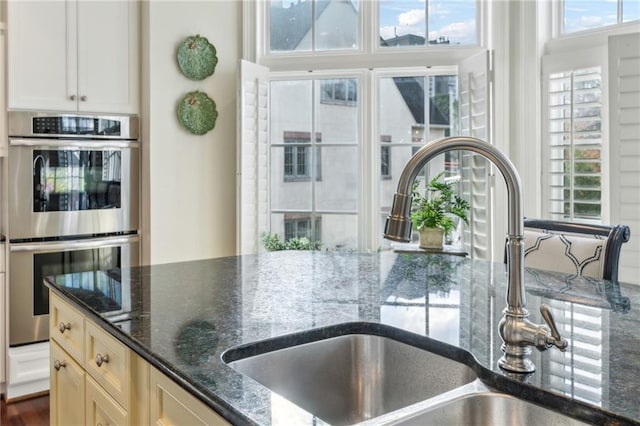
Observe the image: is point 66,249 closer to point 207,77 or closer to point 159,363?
point 207,77

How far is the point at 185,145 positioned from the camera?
369 cm

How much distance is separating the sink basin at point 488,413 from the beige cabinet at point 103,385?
37 cm

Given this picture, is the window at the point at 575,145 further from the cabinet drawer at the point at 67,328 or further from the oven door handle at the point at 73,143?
the cabinet drawer at the point at 67,328

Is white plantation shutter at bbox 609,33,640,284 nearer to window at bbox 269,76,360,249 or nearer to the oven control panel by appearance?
window at bbox 269,76,360,249

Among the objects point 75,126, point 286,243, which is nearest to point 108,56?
point 75,126

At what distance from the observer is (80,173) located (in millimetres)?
3297

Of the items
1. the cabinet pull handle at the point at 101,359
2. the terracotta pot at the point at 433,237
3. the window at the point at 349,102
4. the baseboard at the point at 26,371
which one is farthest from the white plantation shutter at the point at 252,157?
the cabinet pull handle at the point at 101,359

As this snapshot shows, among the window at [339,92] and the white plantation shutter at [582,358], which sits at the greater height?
the window at [339,92]

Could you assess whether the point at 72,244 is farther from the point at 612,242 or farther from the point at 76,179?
the point at 612,242

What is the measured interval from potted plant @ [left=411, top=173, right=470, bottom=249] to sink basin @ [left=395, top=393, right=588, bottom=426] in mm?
2414

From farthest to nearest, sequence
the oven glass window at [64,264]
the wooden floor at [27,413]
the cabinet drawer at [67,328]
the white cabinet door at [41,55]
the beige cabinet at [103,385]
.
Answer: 1. the oven glass window at [64,264]
2. the white cabinet door at [41,55]
3. the wooden floor at [27,413]
4. the cabinet drawer at [67,328]
5. the beige cabinet at [103,385]

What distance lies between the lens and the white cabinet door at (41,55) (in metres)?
3.07

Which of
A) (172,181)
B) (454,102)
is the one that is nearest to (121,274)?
(172,181)

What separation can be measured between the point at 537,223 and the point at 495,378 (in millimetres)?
1384
